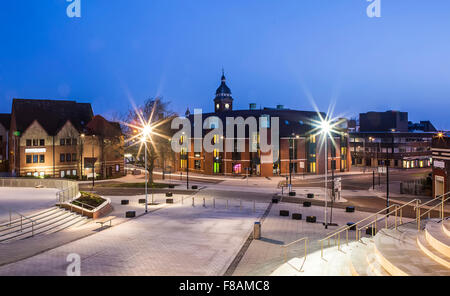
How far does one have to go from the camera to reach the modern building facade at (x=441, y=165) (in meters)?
35.0

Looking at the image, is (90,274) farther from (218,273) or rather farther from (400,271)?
(400,271)

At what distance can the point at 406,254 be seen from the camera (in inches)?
476

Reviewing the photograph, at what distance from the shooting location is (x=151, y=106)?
4984 cm

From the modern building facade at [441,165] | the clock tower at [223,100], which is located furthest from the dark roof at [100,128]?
the modern building facade at [441,165]

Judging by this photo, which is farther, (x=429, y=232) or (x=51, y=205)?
(x=51, y=205)

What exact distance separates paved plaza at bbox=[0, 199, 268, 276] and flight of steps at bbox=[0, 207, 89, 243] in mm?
4030

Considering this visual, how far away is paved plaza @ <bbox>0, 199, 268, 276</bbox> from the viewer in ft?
46.8

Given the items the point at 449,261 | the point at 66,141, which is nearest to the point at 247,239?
the point at 449,261

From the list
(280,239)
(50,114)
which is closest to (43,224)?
(280,239)

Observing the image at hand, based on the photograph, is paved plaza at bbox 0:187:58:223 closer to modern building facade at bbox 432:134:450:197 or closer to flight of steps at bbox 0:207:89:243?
flight of steps at bbox 0:207:89:243

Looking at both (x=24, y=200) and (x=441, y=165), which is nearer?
(x=24, y=200)

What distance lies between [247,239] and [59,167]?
165 feet

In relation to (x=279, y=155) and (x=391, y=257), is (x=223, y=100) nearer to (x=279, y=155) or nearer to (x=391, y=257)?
(x=279, y=155)

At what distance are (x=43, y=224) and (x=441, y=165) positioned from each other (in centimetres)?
3975
